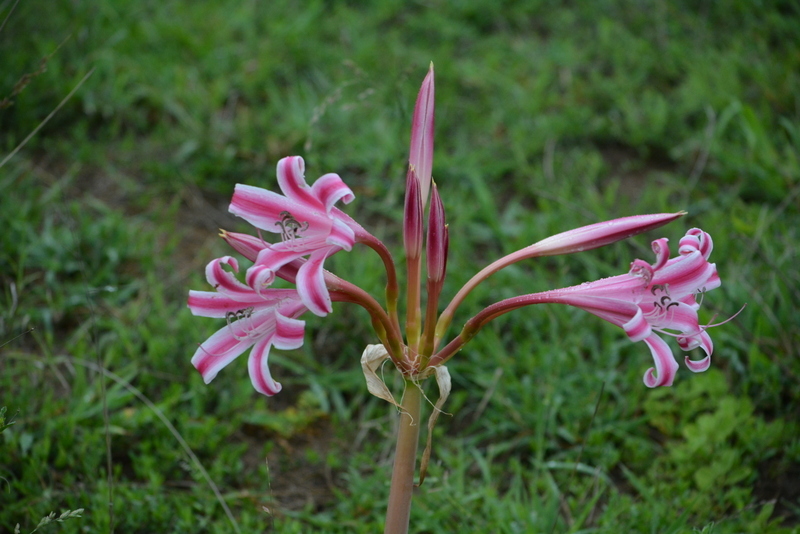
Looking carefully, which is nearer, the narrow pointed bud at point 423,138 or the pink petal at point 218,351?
the pink petal at point 218,351

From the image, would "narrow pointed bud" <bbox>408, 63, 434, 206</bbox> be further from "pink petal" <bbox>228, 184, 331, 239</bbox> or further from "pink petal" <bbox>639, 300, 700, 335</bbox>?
"pink petal" <bbox>639, 300, 700, 335</bbox>

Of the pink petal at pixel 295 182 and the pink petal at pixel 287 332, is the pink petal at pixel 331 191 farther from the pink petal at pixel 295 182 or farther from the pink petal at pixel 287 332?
the pink petal at pixel 287 332

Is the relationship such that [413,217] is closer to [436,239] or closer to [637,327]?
[436,239]

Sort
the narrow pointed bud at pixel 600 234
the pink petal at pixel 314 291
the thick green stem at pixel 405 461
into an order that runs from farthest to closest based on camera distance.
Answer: the thick green stem at pixel 405 461 < the narrow pointed bud at pixel 600 234 < the pink petal at pixel 314 291

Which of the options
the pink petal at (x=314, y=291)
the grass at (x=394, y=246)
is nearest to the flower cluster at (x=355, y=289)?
the pink petal at (x=314, y=291)

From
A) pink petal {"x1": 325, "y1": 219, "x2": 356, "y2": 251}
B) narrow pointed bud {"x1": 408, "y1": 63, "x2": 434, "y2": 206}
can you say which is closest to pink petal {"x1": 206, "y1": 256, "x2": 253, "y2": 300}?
pink petal {"x1": 325, "y1": 219, "x2": 356, "y2": 251}

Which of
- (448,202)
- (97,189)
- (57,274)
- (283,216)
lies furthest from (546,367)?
(97,189)

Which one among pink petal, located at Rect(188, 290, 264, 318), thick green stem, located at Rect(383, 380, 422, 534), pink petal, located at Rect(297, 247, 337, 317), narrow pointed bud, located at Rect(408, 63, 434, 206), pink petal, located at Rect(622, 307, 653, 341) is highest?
narrow pointed bud, located at Rect(408, 63, 434, 206)

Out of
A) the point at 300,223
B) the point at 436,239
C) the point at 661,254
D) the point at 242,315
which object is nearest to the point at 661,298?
the point at 661,254

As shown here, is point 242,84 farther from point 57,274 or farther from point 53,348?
point 53,348
